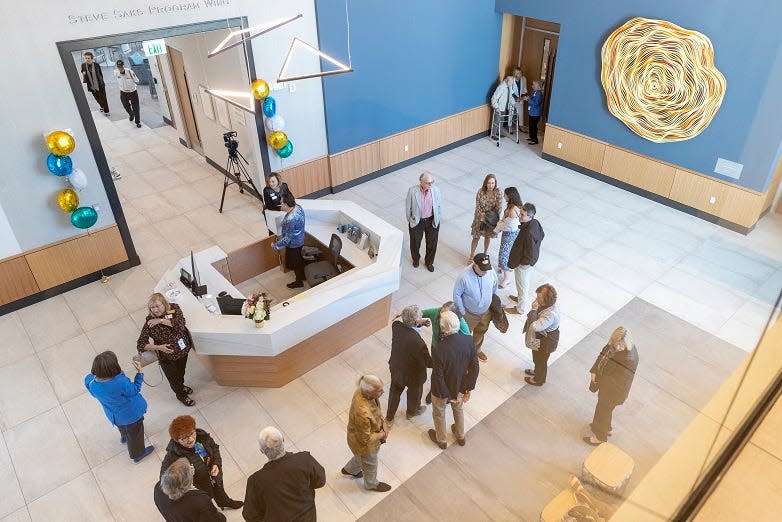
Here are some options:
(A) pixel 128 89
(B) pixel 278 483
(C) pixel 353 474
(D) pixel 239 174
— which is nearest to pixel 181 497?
(B) pixel 278 483

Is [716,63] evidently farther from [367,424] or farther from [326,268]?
[367,424]

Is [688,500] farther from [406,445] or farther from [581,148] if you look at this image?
[581,148]

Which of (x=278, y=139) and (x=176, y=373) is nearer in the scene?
(x=176, y=373)

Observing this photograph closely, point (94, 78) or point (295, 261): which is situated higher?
point (94, 78)

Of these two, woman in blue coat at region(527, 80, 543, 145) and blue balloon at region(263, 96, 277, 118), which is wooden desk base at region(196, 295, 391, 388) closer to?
blue balloon at region(263, 96, 277, 118)

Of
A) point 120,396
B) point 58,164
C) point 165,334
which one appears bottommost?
point 120,396

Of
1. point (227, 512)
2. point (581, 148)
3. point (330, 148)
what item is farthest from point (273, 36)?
point (227, 512)

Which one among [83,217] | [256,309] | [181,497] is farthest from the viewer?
[83,217]

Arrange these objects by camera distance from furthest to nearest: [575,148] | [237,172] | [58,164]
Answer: [575,148] < [237,172] < [58,164]

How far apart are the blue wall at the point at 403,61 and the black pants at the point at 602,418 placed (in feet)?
19.6

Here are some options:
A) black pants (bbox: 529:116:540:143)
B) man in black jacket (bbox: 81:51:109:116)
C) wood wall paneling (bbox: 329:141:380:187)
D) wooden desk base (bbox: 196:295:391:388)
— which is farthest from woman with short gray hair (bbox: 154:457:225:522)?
man in black jacket (bbox: 81:51:109:116)

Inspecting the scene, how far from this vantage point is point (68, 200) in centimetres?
651

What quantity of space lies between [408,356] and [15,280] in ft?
17.0

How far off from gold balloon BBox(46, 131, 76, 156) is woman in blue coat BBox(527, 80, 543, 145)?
779 cm
